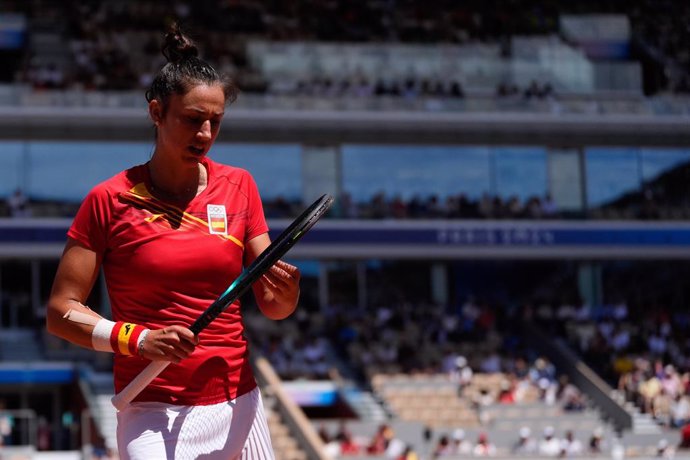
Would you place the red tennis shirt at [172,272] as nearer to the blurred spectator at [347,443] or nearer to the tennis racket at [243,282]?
the tennis racket at [243,282]

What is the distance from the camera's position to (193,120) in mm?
4469

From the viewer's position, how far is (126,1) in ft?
132

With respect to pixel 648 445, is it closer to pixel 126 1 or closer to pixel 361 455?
pixel 361 455

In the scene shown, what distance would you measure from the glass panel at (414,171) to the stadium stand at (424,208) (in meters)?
0.31

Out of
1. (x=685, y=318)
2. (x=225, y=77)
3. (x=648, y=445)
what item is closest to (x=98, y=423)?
(x=648, y=445)

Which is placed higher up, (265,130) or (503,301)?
(265,130)

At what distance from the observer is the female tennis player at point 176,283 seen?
4434mm

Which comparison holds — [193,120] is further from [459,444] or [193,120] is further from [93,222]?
[459,444]

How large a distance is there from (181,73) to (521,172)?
35.8 metres

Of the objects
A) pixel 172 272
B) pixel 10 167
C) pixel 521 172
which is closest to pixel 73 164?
pixel 10 167

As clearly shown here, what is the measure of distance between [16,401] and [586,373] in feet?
47.2

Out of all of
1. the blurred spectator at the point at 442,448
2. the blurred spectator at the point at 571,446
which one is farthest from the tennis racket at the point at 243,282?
the blurred spectator at the point at 571,446

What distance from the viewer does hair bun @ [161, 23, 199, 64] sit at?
456 centimetres

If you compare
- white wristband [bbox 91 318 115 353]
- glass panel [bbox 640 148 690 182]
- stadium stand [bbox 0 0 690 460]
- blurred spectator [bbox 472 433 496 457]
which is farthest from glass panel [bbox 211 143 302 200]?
white wristband [bbox 91 318 115 353]
